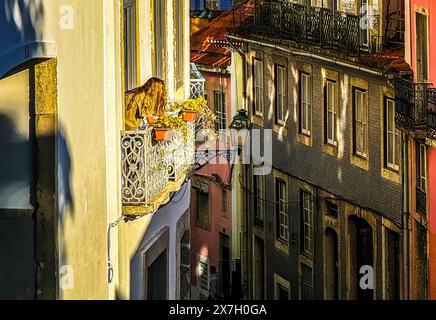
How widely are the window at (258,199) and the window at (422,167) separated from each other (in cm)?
1325

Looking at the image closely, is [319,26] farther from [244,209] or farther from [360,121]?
[244,209]

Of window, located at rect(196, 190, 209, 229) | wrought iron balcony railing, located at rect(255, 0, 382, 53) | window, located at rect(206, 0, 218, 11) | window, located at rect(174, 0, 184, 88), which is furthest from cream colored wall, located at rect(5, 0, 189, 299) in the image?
window, located at rect(206, 0, 218, 11)

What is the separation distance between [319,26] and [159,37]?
61.6 feet

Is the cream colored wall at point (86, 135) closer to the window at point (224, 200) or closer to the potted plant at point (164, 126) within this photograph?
the potted plant at point (164, 126)

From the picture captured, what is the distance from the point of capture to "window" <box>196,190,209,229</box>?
5300cm

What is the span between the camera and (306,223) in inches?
1699

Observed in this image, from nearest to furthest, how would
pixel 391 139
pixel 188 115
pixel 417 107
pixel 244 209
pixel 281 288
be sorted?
pixel 188 115 → pixel 417 107 → pixel 391 139 → pixel 281 288 → pixel 244 209

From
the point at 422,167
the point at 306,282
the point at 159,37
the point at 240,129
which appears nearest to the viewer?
the point at 159,37

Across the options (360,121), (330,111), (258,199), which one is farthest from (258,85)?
(360,121)

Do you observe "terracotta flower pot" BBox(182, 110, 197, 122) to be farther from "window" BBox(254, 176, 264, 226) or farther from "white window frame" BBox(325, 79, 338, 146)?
"window" BBox(254, 176, 264, 226)

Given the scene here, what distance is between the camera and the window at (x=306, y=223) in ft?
141

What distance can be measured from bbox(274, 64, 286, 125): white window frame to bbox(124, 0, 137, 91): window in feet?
78.3

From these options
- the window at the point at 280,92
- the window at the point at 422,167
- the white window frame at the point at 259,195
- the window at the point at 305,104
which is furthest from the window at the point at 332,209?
the window at the point at 422,167
